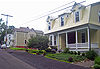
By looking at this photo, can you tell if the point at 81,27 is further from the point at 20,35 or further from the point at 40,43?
the point at 20,35

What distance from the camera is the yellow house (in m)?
17.0

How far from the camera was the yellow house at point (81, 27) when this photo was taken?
1700 centimetres

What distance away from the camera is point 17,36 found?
46.5 m

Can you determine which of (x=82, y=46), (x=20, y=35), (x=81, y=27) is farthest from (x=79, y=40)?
(x=20, y=35)

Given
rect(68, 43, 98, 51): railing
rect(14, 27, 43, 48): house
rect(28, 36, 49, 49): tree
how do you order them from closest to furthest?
rect(68, 43, 98, 51): railing, rect(28, 36, 49, 49): tree, rect(14, 27, 43, 48): house

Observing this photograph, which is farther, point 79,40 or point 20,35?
point 20,35

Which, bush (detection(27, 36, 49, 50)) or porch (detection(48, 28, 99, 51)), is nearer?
porch (detection(48, 28, 99, 51))

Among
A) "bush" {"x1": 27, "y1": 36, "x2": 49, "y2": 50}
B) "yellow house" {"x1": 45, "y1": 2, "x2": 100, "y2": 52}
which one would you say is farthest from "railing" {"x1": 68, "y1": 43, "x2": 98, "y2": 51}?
"bush" {"x1": 27, "y1": 36, "x2": 49, "y2": 50}

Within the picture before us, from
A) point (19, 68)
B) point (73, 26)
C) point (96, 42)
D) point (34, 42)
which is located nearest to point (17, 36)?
point (34, 42)

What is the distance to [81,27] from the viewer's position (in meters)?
17.8

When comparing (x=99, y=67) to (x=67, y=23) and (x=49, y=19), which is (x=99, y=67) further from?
(x=49, y=19)

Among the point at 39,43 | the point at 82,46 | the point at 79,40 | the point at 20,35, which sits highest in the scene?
the point at 20,35

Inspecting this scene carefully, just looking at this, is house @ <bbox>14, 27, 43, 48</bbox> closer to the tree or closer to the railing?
the tree

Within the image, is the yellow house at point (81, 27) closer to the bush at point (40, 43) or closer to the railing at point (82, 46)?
the railing at point (82, 46)
